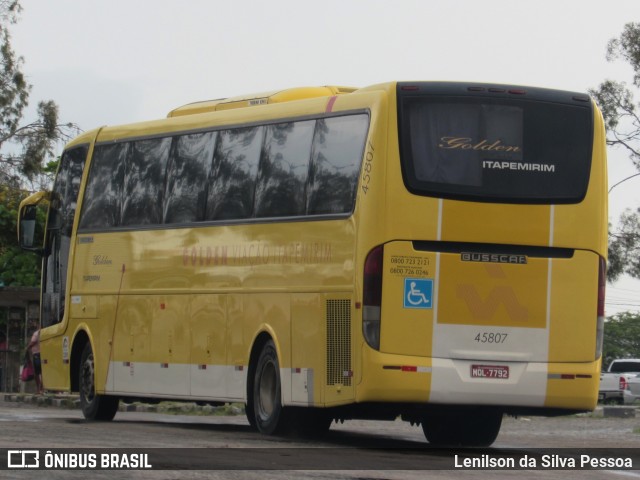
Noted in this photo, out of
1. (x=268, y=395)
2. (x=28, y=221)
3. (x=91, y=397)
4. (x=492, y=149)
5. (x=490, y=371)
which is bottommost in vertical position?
(x=91, y=397)

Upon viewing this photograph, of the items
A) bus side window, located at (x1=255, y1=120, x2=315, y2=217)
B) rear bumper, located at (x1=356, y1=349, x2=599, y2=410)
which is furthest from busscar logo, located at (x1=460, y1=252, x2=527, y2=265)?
bus side window, located at (x1=255, y1=120, x2=315, y2=217)

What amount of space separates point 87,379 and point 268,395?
4629 mm

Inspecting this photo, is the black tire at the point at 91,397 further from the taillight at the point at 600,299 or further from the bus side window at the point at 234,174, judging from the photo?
the taillight at the point at 600,299

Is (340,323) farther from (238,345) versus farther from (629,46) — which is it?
(629,46)

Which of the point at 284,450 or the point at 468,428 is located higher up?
the point at 468,428

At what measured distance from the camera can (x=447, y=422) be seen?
18.6 m

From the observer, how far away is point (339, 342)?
53.8 ft

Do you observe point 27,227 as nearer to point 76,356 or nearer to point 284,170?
point 76,356

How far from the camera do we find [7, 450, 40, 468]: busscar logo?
11838mm

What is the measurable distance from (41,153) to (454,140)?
143 ft

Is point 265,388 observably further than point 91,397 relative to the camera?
No

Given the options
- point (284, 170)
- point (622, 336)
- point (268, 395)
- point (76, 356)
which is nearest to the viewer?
point (284, 170)

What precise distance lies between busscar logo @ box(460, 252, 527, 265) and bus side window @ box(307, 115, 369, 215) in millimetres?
1251

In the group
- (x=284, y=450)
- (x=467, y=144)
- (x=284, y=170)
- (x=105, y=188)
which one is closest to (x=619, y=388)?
(x=105, y=188)
